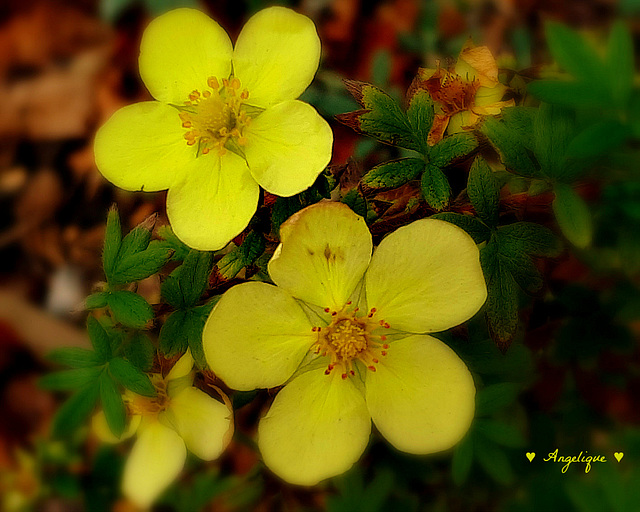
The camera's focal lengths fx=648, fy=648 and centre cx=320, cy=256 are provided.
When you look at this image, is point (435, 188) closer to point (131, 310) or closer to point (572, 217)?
point (572, 217)

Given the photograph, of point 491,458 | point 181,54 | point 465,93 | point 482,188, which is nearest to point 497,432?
point 491,458

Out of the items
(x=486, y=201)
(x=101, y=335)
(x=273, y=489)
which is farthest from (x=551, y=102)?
(x=273, y=489)

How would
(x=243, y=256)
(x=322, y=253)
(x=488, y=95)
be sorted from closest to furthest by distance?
(x=322, y=253) < (x=243, y=256) < (x=488, y=95)

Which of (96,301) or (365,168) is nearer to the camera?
(96,301)

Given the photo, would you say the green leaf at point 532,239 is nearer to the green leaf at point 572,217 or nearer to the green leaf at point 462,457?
the green leaf at point 572,217

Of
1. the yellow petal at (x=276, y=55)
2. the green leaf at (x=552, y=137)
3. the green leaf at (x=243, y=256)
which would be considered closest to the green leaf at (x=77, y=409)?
the green leaf at (x=243, y=256)

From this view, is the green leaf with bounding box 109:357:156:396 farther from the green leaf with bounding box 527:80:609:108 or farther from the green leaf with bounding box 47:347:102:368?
the green leaf with bounding box 527:80:609:108
